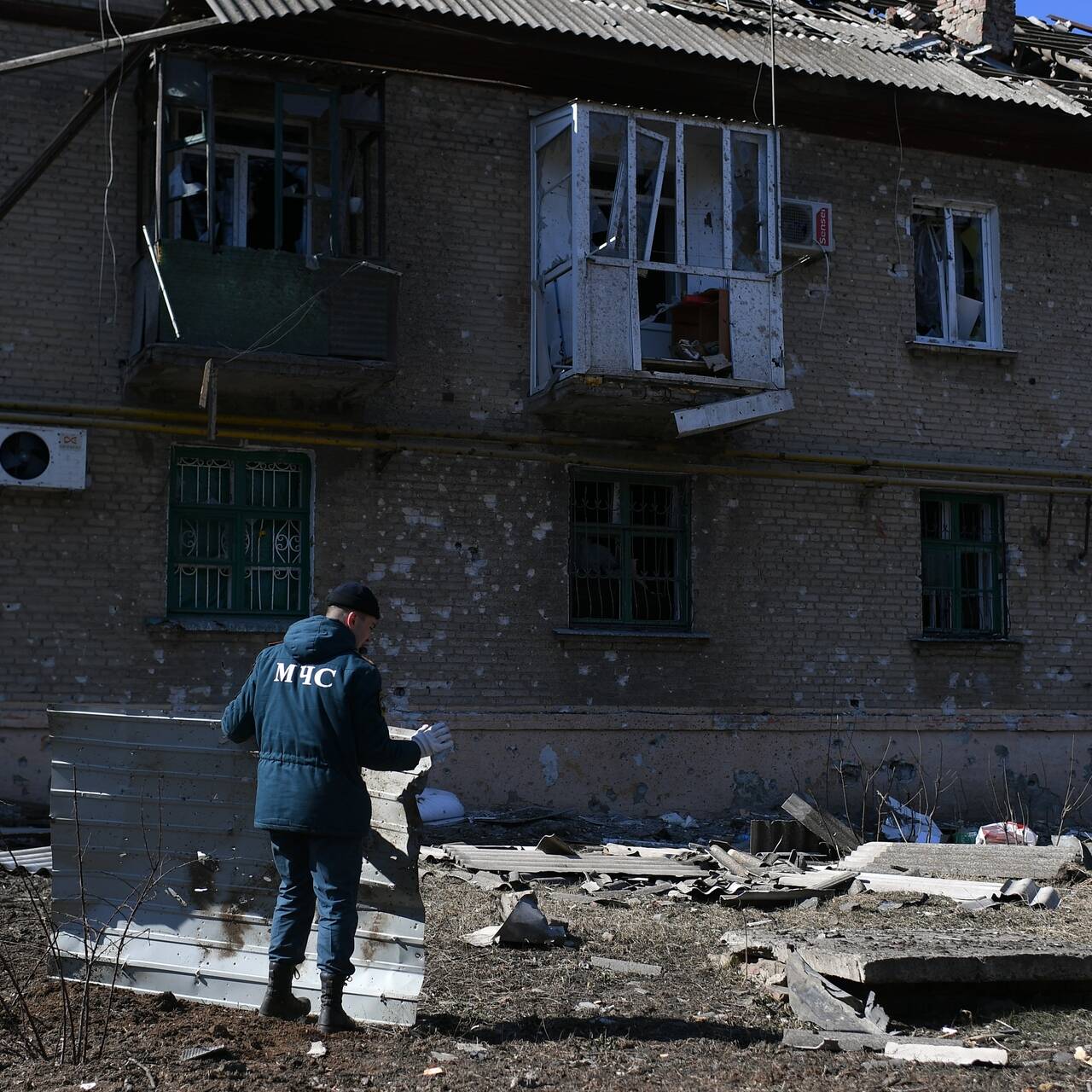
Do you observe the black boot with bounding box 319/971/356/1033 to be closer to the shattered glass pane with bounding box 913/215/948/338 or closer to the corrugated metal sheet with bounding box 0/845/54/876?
the corrugated metal sheet with bounding box 0/845/54/876

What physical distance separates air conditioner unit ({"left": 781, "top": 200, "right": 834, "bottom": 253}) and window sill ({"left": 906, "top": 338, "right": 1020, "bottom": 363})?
49.0 inches

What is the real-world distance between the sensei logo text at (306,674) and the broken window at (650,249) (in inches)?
245

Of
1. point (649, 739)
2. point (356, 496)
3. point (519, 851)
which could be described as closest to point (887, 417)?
point (649, 739)

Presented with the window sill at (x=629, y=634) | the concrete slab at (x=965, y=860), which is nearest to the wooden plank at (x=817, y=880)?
the concrete slab at (x=965, y=860)

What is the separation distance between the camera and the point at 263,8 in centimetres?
1035

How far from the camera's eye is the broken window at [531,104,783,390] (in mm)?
11031

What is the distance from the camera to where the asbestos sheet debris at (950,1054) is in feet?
15.9

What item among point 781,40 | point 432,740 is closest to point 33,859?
point 432,740

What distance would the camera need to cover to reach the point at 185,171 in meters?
10.7

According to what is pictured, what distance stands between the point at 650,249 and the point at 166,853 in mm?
7469

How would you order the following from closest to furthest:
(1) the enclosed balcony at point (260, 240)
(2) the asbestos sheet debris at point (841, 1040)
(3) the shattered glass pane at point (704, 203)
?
(2) the asbestos sheet debris at point (841, 1040) → (1) the enclosed balcony at point (260, 240) → (3) the shattered glass pane at point (704, 203)

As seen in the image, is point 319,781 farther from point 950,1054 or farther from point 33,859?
point 33,859

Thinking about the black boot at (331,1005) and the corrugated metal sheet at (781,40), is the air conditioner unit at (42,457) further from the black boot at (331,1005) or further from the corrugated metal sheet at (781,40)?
the black boot at (331,1005)

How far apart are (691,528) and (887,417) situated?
2.23 m
